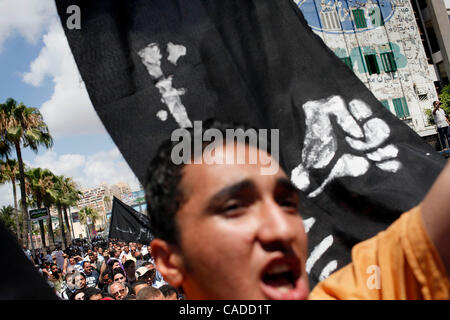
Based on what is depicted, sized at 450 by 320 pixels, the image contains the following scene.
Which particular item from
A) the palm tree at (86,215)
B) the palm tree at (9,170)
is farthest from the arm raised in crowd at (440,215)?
the palm tree at (86,215)

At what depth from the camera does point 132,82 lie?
212cm

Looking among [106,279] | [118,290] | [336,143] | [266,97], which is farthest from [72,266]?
[336,143]

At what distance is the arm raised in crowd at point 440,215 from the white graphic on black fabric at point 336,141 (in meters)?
1.10

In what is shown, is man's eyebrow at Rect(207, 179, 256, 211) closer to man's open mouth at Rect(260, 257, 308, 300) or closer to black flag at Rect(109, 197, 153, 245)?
man's open mouth at Rect(260, 257, 308, 300)

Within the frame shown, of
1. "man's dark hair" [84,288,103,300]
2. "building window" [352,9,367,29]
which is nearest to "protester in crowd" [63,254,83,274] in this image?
"man's dark hair" [84,288,103,300]

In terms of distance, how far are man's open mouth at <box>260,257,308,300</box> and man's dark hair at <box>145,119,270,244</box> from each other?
0.30 meters

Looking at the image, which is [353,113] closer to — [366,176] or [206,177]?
[366,176]

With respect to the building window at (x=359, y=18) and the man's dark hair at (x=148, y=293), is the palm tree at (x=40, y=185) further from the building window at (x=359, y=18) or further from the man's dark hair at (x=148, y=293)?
the man's dark hair at (x=148, y=293)

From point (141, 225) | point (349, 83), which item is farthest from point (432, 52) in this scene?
point (349, 83)

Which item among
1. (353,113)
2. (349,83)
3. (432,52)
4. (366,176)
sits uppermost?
(432,52)

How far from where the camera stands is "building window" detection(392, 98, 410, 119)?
22.4 m

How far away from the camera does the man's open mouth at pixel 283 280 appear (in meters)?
1.02

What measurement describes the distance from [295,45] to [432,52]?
27.5 meters
